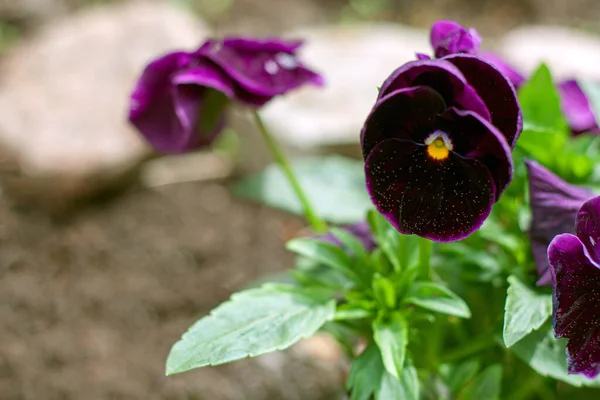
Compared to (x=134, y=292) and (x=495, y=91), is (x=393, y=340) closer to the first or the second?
(x=495, y=91)

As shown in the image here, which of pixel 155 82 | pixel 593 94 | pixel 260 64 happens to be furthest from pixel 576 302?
pixel 155 82

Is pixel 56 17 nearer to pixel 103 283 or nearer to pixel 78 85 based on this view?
pixel 78 85

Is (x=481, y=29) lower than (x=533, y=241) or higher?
lower

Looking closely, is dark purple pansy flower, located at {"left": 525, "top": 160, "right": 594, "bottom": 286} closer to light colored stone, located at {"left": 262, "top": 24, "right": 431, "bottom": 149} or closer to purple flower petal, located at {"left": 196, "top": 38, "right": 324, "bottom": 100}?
purple flower petal, located at {"left": 196, "top": 38, "right": 324, "bottom": 100}

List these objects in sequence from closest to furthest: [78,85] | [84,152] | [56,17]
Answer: [84,152] → [78,85] → [56,17]

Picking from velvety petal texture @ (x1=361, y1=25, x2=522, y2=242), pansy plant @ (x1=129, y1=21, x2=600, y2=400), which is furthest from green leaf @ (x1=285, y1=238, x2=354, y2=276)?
velvety petal texture @ (x1=361, y1=25, x2=522, y2=242)

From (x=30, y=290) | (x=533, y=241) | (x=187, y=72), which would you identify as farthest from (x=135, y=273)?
(x=533, y=241)
